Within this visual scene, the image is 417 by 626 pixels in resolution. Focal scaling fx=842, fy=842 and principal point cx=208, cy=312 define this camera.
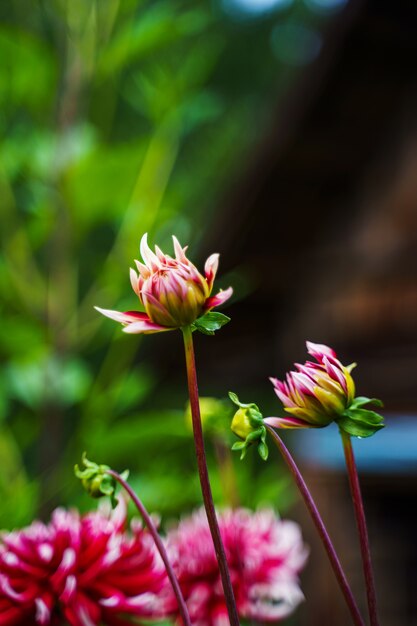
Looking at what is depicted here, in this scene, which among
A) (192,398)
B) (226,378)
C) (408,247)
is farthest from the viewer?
(226,378)

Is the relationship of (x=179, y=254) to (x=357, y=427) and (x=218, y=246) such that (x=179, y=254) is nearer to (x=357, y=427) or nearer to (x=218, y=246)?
(x=357, y=427)

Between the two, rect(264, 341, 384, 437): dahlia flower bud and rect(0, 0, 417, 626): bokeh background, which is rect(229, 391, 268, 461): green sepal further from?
rect(0, 0, 417, 626): bokeh background

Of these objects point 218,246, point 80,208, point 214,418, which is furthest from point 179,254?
point 218,246

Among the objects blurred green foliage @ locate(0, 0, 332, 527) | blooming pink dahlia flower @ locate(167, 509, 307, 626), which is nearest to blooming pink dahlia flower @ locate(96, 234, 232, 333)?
blooming pink dahlia flower @ locate(167, 509, 307, 626)

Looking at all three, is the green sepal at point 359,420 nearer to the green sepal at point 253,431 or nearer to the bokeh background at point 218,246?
the green sepal at point 253,431

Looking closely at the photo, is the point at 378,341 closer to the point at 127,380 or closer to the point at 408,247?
the point at 408,247

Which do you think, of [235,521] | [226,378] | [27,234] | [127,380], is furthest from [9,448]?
[226,378]
